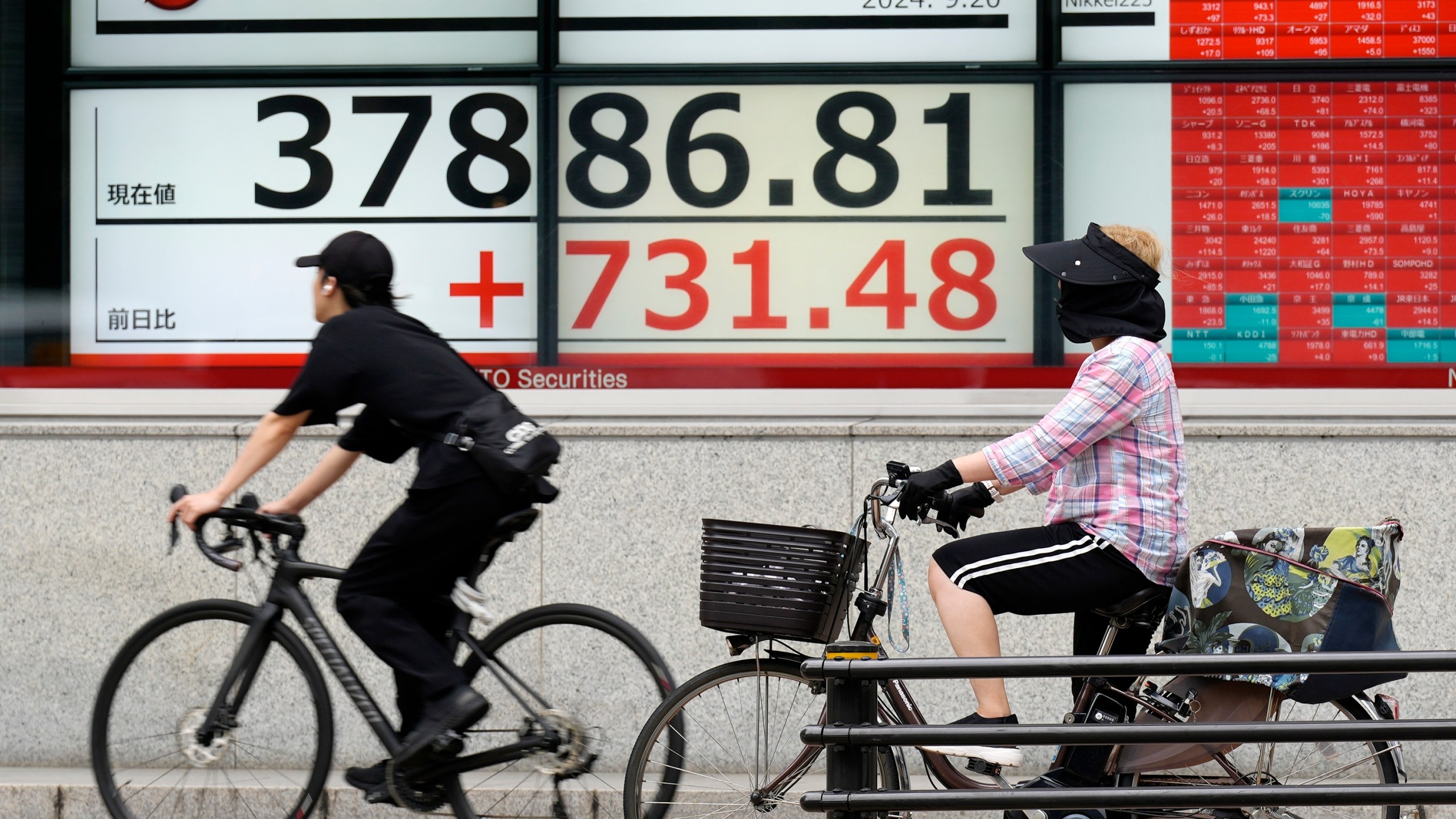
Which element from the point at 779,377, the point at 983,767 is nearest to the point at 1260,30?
the point at 779,377

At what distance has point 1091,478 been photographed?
146 inches

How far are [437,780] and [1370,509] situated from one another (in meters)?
4.01

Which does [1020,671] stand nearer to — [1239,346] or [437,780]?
[437,780]

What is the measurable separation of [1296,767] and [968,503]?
125cm

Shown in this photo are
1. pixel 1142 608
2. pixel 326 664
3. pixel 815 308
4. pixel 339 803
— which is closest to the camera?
pixel 1142 608

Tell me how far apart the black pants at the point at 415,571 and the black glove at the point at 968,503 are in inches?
48.1

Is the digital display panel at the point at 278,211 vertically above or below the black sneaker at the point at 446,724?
above

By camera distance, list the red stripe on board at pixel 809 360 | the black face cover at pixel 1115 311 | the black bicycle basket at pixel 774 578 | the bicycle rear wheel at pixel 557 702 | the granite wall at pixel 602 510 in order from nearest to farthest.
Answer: the black bicycle basket at pixel 774 578 → the black face cover at pixel 1115 311 → the bicycle rear wheel at pixel 557 702 → the granite wall at pixel 602 510 → the red stripe on board at pixel 809 360

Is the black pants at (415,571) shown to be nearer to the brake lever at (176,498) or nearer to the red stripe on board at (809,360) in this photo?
the brake lever at (176,498)

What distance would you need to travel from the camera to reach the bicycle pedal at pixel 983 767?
12.1 ft

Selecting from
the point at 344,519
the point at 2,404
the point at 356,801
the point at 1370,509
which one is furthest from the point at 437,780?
the point at 1370,509

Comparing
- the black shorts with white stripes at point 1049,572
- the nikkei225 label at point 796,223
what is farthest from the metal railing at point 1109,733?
the nikkei225 label at point 796,223

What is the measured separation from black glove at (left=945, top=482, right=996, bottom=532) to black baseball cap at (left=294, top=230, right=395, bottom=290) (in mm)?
1792

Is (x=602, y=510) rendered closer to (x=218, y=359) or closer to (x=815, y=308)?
(x=815, y=308)
